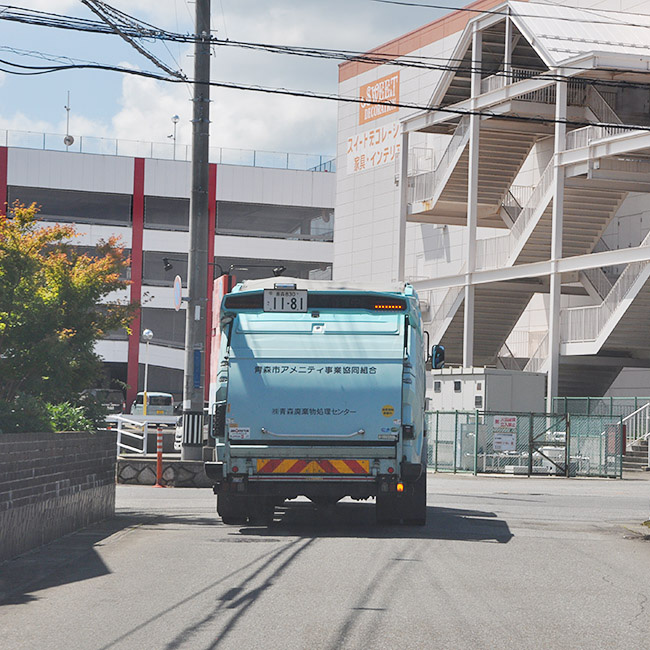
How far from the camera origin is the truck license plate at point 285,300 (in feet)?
52.1

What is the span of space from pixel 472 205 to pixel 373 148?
70.5 feet

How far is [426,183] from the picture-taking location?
1724 inches

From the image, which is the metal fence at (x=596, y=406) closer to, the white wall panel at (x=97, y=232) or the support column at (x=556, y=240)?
the support column at (x=556, y=240)

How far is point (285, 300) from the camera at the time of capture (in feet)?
52.1

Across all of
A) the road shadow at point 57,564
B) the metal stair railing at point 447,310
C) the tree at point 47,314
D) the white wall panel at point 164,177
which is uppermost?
the white wall panel at point 164,177

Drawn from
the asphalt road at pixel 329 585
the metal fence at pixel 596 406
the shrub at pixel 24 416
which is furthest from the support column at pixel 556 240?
the shrub at pixel 24 416

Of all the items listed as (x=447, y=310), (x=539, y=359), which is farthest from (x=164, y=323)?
(x=539, y=359)

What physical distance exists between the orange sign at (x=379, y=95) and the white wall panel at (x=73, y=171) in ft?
62.9

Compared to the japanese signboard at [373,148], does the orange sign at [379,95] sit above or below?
above

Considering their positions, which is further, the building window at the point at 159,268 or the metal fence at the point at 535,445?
the building window at the point at 159,268

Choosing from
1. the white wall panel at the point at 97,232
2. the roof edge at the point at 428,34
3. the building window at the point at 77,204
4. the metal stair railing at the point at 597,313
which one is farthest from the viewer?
the building window at the point at 77,204

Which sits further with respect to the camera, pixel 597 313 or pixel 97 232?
pixel 97 232

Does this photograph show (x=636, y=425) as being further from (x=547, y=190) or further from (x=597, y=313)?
(x=547, y=190)

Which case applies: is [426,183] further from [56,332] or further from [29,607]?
[29,607]
